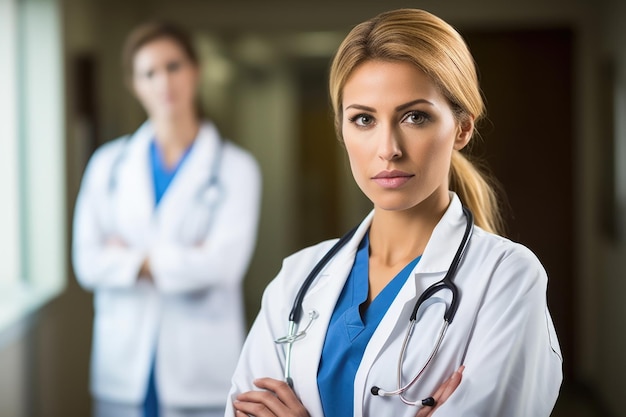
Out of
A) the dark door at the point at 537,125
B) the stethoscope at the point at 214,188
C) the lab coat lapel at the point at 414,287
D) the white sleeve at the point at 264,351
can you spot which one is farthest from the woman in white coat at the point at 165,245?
the lab coat lapel at the point at 414,287

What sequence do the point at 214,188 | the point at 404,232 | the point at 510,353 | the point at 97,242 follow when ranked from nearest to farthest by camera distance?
the point at 510,353
the point at 404,232
the point at 214,188
the point at 97,242

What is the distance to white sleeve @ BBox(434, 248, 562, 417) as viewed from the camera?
0.62 m

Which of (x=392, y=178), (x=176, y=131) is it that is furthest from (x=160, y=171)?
(x=392, y=178)


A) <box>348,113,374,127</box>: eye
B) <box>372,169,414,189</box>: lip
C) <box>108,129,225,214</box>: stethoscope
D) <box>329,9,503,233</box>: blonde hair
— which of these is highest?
<box>329,9,503,233</box>: blonde hair

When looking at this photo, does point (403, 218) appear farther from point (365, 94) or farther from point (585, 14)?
point (585, 14)

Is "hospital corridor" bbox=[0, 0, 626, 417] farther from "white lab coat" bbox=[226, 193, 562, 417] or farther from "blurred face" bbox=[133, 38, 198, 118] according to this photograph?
"white lab coat" bbox=[226, 193, 562, 417]

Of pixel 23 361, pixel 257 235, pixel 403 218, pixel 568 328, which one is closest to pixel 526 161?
pixel 568 328

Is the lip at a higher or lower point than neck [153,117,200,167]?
→ lower

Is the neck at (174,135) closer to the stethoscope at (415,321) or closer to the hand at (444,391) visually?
the stethoscope at (415,321)

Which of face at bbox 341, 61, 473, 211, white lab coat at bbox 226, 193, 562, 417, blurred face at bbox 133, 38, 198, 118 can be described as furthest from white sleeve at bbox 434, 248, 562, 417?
blurred face at bbox 133, 38, 198, 118

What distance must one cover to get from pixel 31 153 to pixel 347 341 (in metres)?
1.49

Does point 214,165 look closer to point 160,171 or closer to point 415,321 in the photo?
point 160,171

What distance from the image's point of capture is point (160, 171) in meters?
1.83

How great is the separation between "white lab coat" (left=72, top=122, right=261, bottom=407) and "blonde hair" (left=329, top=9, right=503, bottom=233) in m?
1.08
